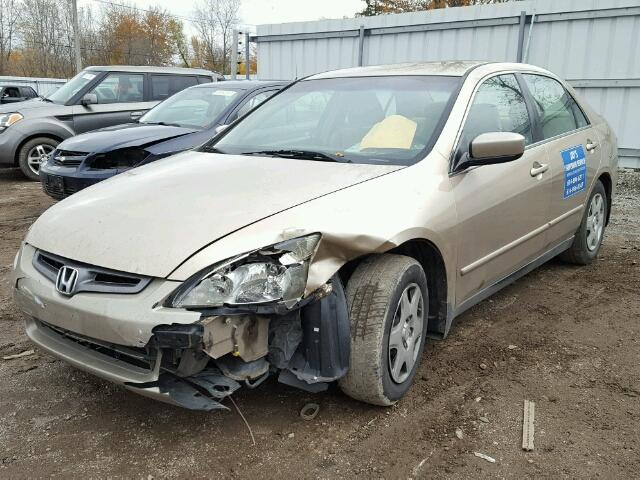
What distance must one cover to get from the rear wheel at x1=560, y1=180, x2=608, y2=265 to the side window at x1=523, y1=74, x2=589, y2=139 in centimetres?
64

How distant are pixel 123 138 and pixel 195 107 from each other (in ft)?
3.70

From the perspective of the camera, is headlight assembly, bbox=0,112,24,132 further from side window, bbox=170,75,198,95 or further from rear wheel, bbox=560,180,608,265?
rear wheel, bbox=560,180,608,265

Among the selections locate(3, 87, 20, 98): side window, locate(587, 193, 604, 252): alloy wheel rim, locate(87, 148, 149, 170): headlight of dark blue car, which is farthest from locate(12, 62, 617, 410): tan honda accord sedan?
locate(3, 87, 20, 98): side window

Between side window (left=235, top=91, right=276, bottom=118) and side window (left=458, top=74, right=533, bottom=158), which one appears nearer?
side window (left=458, top=74, right=533, bottom=158)

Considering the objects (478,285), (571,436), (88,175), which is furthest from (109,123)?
(571,436)

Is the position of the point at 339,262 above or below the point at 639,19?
below

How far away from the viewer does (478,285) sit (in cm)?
328

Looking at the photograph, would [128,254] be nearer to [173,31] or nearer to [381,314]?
[381,314]

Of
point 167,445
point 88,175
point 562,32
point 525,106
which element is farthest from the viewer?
point 562,32

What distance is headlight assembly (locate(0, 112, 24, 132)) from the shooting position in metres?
8.83

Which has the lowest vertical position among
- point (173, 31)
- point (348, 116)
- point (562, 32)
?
point (348, 116)

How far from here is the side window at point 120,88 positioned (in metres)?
9.41

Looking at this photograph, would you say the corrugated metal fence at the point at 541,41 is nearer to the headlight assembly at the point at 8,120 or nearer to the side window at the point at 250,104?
the side window at the point at 250,104

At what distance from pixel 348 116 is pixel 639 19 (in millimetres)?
6980
